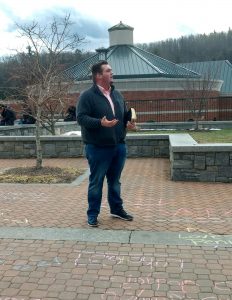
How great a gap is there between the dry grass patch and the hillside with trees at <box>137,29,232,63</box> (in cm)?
8045

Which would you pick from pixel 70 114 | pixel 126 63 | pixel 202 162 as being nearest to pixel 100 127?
pixel 202 162

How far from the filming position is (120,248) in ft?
14.1

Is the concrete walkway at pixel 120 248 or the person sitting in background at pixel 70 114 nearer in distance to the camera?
the concrete walkway at pixel 120 248

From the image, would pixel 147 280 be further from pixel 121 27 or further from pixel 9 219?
pixel 121 27

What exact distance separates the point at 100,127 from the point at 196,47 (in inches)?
3751

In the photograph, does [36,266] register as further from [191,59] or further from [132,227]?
[191,59]

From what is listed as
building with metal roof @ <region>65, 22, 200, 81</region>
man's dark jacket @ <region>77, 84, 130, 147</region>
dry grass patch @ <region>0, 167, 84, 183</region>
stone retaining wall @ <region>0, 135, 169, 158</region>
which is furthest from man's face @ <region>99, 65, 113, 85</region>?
building with metal roof @ <region>65, 22, 200, 81</region>

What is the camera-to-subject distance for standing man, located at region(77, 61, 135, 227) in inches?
196

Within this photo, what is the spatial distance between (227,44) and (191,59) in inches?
458

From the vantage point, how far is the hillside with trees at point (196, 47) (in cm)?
8969

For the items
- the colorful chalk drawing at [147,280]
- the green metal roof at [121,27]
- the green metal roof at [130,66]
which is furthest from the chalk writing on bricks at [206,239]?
the green metal roof at [121,27]

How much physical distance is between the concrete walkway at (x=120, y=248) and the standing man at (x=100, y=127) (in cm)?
52

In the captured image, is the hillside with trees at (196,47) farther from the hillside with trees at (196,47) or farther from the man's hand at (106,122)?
the man's hand at (106,122)

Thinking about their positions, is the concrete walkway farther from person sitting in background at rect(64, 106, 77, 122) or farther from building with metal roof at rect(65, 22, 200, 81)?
building with metal roof at rect(65, 22, 200, 81)
